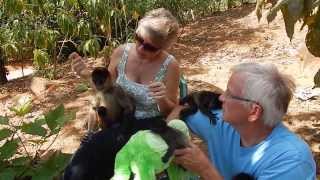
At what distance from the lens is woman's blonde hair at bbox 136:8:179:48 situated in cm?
244

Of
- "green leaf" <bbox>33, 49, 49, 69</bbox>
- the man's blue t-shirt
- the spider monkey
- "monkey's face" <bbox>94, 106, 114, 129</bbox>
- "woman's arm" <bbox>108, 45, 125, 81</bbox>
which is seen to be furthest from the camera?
"green leaf" <bbox>33, 49, 49, 69</bbox>

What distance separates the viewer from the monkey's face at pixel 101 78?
9.66 ft

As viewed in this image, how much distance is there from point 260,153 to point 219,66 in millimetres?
4970

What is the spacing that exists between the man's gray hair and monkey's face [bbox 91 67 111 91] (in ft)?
4.12

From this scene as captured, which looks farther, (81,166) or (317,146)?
(317,146)

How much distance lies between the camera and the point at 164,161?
5.53 feet

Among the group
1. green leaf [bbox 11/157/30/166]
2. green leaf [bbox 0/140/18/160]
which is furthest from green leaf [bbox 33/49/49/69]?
green leaf [bbox 0/140/18/160]

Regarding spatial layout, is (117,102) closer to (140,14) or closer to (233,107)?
(233,107)

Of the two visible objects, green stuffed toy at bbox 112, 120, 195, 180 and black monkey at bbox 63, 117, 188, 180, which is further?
black monkey at bbox 63, 117, 188, 180

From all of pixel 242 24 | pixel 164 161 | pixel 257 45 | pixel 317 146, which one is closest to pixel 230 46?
pixel 257 45

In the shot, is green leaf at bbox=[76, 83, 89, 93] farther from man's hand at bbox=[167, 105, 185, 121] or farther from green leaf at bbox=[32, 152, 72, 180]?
man's hand at bbox=[167, 105, 185, 121]

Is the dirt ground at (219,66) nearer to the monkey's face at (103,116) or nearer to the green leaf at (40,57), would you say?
the green leaf at (40,57)

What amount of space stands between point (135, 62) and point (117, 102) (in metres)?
0.50

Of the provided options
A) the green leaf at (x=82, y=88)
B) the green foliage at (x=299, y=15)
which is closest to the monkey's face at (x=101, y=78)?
→ the green foliage at (x=299, y=15)
